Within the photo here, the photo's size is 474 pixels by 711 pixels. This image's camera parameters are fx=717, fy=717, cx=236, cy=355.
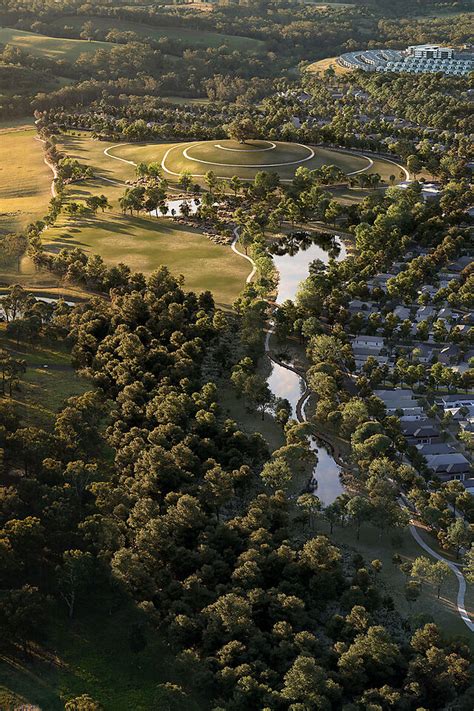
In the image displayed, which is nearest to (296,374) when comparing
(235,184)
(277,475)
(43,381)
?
(277,475)

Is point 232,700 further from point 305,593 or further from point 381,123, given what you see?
point 381,123

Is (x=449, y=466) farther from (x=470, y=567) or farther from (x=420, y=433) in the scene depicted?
(x=470, y=567)

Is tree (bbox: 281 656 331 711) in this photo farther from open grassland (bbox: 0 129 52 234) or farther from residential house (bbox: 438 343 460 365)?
open grassland (bbox: 0 129 52 234)

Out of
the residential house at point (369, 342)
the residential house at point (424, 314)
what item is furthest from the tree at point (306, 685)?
the residential house at point (424, 314)

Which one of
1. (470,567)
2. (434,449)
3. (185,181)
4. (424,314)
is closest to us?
(470,567)

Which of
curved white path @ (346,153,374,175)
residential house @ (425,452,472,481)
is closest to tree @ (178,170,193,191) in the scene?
curved white path @ (346,153,374,175)
